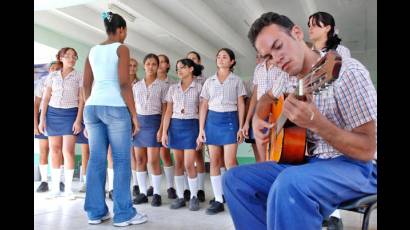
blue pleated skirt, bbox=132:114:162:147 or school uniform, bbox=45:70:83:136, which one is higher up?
school uniform, bbox=45:70:83:136

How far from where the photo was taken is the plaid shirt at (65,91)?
Answer: 4035mm

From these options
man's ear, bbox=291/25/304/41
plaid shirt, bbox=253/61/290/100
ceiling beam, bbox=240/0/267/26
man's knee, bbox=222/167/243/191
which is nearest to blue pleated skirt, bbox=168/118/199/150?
plaid shirt, bbox=253/61/290/100

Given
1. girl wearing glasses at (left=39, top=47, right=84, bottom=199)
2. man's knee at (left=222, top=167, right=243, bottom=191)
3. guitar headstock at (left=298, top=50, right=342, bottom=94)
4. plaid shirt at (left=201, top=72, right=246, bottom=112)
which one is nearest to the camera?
guitar headstock at (left=298, top=50, right=342, bottom=94)

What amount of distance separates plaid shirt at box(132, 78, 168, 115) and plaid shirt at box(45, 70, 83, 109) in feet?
2.52

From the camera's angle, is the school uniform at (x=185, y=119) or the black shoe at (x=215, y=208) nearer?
the black shoe at (x=215, y=208)

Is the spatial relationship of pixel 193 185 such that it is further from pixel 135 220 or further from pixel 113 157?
pixel 113 157

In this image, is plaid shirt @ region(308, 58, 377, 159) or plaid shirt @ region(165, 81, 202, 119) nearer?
plaid shirt @ region(308, 58, 377, 159)

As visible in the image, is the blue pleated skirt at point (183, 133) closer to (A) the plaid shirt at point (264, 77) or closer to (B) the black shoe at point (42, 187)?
(A) the plaid shirt at point (264, 77)

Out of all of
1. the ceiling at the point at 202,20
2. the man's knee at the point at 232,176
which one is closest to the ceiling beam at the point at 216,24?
the ceiling at the point at 202,20

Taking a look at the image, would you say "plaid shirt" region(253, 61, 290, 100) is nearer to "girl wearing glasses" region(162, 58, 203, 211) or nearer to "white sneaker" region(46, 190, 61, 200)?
"girl wearing glasses" region(162, 58, 203, 211)

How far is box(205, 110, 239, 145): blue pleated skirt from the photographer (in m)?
3.31

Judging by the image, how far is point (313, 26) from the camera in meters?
2.81
